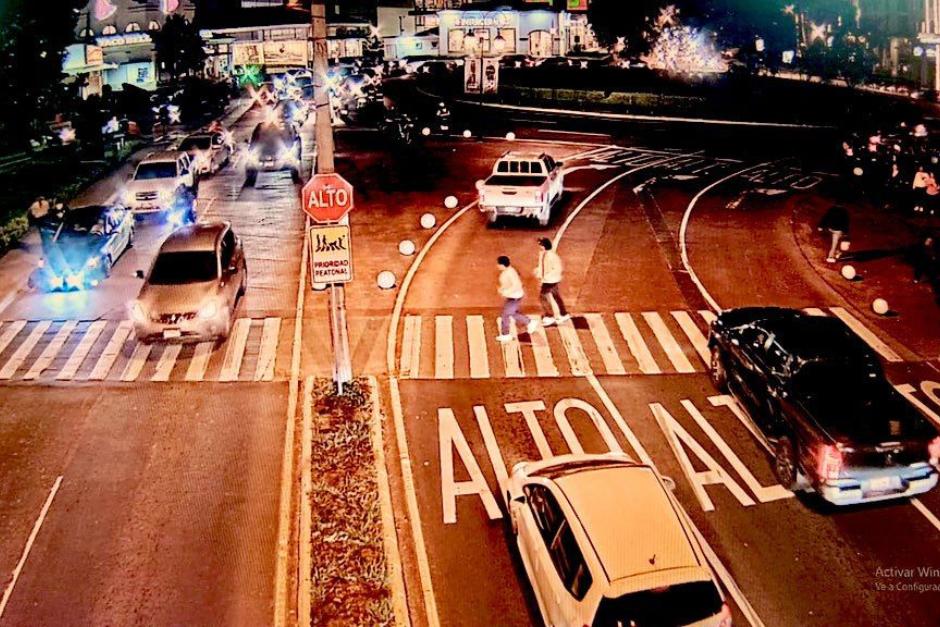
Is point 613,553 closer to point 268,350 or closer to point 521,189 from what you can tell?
point 268,350

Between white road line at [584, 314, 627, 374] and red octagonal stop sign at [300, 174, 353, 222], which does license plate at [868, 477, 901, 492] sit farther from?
red octagonal stop sign at [300, 174, 353, 222]

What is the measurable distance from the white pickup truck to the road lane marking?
22.2 ft

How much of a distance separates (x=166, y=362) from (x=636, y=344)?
930cm

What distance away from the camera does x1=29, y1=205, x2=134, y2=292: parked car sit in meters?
20.2

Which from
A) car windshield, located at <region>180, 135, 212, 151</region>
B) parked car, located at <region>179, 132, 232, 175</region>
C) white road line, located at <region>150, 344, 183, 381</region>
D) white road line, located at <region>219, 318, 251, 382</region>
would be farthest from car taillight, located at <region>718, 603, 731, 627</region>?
car windshield, located at <region>180, 135, 212, 151</region>

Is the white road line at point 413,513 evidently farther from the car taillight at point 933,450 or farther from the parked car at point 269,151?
the parked car at point 269,151

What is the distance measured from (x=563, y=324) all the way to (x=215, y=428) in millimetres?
7589

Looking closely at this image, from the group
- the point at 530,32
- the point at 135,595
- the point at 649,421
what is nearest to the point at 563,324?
the point at 649,421

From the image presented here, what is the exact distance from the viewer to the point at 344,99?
6122 cm

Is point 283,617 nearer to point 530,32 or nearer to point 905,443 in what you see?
point 905,443

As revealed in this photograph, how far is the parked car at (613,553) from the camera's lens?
7527mm

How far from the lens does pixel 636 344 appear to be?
54.7 ft

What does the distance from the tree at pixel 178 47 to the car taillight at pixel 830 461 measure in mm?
74280

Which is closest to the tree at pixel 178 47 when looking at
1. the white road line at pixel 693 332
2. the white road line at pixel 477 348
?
the white road line at pixel 477 348
